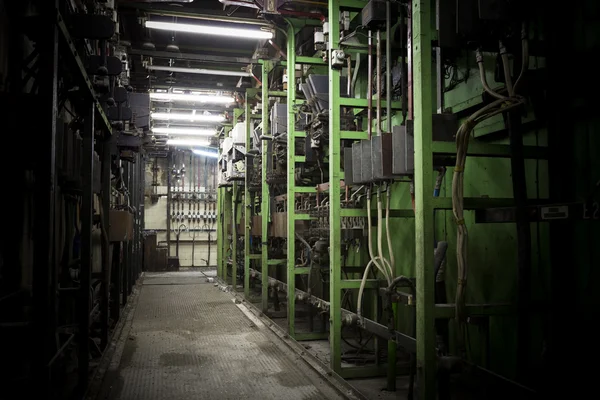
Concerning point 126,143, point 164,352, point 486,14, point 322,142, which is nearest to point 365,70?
point 322,142

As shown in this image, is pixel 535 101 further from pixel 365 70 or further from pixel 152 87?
pixel 152 87

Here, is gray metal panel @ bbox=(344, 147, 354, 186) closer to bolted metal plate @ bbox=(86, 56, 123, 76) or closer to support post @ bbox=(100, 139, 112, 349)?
bolted metal plate @ bbox=(86, 56, 123, 76)

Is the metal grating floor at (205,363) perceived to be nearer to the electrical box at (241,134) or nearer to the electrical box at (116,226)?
the electrical box at (116,226)

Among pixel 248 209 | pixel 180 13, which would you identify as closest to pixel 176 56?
pixel 180 13

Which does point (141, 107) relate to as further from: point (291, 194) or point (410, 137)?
point (410, 137)

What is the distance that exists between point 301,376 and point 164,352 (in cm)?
179

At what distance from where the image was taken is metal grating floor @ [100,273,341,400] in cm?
418

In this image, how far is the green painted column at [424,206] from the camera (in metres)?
2.71

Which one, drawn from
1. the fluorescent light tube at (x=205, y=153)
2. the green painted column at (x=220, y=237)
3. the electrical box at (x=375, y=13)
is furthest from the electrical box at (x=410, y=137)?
the fluorescent light tube at (x=205, y=153)

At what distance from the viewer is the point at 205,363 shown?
507 cm

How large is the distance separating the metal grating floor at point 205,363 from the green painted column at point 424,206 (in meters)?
1.54

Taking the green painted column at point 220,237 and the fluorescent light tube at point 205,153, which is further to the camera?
the fluorescent light tube at point 205,153

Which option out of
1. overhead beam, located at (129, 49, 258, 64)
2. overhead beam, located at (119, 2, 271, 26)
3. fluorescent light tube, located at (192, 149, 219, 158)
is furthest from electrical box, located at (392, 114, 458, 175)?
fluorescent light tube, located at (192, 149, 219, 158)

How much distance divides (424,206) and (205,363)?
129 inches
